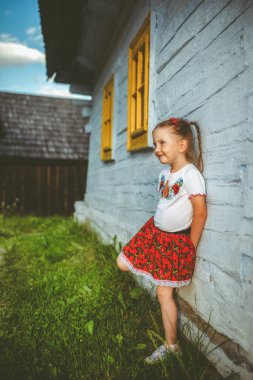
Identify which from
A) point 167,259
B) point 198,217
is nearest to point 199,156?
point 198,217

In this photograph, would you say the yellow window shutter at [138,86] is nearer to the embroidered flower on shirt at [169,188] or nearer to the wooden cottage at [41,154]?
the embroidered flower on shirt at [169,188]

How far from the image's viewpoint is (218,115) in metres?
2.00

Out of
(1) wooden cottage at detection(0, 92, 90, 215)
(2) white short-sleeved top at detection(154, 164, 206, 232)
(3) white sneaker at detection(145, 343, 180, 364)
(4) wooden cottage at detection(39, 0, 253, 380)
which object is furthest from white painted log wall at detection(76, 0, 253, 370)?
(1) wooden cottage at detection(0, 92, 90, 215)

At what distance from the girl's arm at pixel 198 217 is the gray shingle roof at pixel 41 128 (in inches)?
453

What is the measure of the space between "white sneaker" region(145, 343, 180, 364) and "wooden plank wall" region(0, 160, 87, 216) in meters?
9.68

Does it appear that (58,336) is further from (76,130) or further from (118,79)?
(76,130)

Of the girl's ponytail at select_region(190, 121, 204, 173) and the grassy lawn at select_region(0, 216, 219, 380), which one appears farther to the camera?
the girl's ponytail at select_region(190, 121, 204, 173)

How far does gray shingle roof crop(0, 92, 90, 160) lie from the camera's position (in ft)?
42.7

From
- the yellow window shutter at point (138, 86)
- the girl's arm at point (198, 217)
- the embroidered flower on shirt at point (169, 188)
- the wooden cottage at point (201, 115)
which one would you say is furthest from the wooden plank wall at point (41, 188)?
the girl's arm at point (198, 217)

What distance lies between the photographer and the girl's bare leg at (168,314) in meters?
2.10

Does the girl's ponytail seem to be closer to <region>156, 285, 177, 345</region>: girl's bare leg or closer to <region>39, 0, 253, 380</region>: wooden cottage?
<region>39, 0, 253, 380</region>: wooden cottage

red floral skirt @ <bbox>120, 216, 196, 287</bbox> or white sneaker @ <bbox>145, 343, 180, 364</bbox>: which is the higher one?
red floral skirt @ <bbox>120, 216, 196, 287</bbox>

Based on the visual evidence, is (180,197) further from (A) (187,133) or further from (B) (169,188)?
(A) (187,133)

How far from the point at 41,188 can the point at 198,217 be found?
10.4 m
